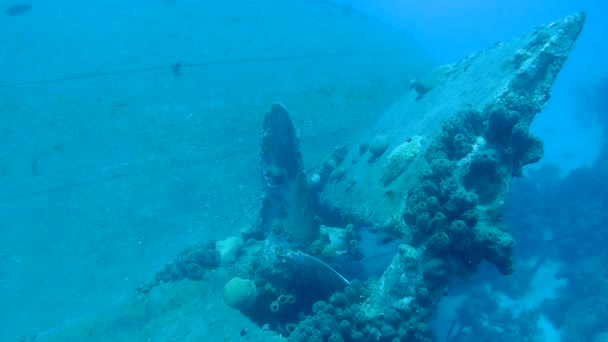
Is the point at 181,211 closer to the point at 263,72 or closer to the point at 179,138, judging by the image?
the point at 179,138

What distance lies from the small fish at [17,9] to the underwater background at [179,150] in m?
0.10

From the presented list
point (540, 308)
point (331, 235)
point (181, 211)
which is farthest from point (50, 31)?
point (540, 308)

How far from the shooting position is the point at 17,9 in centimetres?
1680

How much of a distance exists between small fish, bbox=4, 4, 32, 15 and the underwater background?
101 millimetres

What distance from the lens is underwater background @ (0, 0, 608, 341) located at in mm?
10258

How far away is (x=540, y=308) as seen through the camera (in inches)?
574

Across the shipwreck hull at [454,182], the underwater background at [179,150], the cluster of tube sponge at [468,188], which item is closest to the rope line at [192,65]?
the underwater background at [179,150]

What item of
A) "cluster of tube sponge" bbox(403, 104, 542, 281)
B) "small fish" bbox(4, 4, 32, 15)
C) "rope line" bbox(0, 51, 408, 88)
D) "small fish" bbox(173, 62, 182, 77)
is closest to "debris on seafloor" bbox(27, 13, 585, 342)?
"cluster of tube sponge" bbox(403, 104, 542, 281)

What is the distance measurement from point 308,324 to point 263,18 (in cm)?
1579

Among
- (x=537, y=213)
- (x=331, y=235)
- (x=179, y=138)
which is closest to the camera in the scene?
(x=331, y=235)

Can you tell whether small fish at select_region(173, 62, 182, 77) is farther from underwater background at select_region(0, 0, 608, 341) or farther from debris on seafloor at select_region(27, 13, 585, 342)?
debris on seafloor at select_region(27, 13, 585, 342)

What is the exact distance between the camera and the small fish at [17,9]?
655 inches

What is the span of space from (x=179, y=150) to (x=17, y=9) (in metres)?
12.1

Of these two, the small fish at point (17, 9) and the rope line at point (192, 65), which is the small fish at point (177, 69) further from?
the small fish at point (17, 9)
